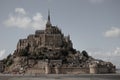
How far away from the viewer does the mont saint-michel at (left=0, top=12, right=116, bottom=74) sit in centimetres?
13862

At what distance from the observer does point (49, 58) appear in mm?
143750

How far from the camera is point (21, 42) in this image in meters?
153

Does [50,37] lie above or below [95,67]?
above

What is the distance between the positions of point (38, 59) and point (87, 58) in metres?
25.6

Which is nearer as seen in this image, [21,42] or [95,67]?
[95,67]

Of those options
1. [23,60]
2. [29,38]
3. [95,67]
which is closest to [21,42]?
[29,38]

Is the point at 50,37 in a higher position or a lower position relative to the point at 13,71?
Answer: higher

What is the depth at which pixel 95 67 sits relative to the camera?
141 meters

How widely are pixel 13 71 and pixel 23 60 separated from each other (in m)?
6.69

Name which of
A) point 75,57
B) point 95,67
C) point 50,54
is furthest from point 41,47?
point 95,67

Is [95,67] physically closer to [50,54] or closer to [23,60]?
[50,54]

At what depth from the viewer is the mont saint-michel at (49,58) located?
455ft

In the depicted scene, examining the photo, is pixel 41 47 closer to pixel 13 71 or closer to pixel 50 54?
pixel 50 54

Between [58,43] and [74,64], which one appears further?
[58,43]
